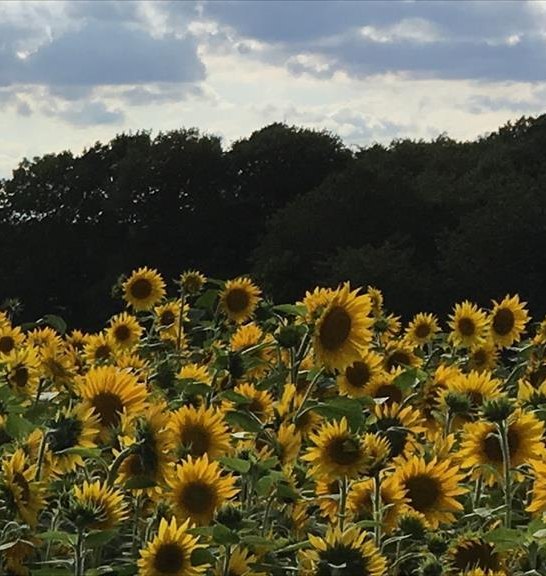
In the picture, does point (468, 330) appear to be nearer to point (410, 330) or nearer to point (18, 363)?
point (410, 330)

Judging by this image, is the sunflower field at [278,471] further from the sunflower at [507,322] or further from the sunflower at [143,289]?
the sunflower at [143,289]

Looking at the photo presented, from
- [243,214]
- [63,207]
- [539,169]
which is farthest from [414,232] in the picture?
[63,207]

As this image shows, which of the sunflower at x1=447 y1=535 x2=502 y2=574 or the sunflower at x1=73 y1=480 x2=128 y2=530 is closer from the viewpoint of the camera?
the sunflower at x1=73 y1=480 x2=128 y2=530

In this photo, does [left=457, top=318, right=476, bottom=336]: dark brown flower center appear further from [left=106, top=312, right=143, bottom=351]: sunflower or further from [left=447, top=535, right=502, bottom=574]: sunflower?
[left=447, top=535, right=502, bottom=574]: sunflower

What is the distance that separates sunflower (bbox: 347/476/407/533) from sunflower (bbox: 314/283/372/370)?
520 mm

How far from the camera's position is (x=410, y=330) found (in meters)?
6.25

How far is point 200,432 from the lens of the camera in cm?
292

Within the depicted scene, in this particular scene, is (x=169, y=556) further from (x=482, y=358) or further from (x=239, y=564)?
(x=482, y=358)

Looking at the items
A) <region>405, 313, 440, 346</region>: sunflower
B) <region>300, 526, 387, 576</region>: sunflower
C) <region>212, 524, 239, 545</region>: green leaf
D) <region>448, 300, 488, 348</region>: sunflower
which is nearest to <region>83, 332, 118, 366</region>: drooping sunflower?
<region>448, 300, 488, 348</region>: sunflower

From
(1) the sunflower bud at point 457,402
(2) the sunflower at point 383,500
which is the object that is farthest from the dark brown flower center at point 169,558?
(1) the sunflower bud at point 457,402

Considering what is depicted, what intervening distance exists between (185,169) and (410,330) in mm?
25360

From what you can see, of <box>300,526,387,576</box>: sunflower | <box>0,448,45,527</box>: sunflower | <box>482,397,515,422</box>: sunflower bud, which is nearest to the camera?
<box>300,526,387,576</box>: sunflower

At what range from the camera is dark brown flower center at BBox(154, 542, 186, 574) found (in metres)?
2.29

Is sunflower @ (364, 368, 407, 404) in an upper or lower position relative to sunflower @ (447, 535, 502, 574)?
lower
